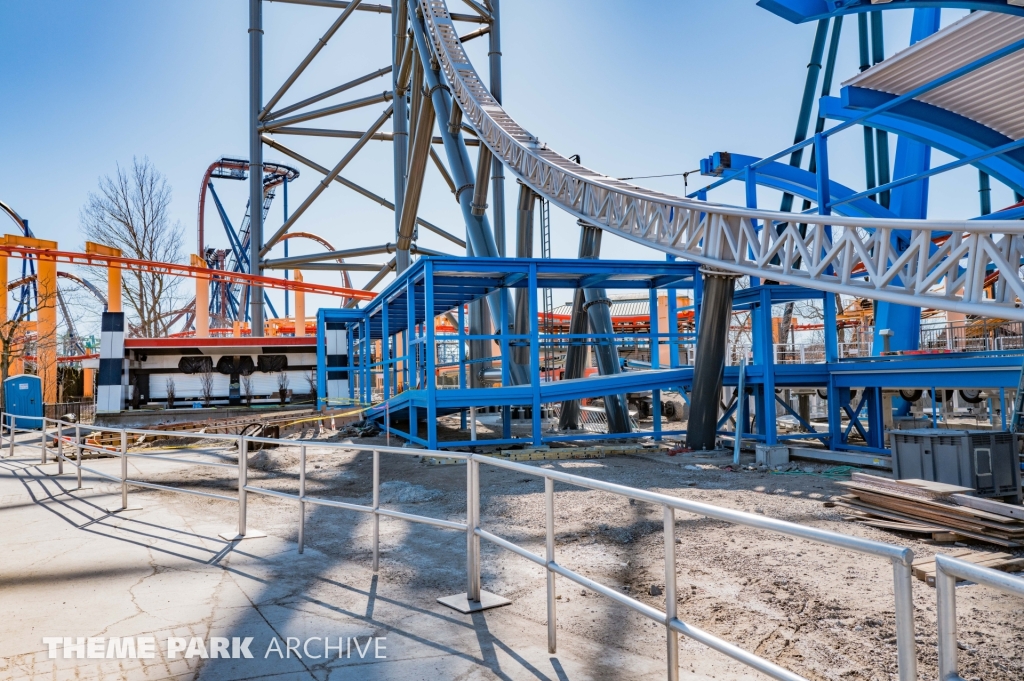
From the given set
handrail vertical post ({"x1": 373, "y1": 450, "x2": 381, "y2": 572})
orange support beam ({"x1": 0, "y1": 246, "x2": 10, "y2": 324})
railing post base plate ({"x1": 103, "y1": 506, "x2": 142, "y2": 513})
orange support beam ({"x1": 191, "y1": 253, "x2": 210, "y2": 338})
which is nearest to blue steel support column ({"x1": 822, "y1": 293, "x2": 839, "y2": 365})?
handrail vertical post ({"x1": 373, "y1": 450, "x2": 381, "y2": 572})

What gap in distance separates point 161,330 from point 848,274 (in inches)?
1443

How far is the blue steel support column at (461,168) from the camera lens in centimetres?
2328

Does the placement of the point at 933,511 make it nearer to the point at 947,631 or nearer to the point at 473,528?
the point at 473,528

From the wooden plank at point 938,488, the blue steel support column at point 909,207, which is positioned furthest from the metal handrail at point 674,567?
the blue steel support column at point 909,207

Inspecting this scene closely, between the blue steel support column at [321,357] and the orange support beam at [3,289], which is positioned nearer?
the blue steel support column at [321,357]

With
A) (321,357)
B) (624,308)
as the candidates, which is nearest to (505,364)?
(321,357)

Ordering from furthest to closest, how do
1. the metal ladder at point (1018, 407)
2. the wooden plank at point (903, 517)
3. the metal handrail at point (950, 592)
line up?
the metal ladder at point (1018, 407) < the wooden plank at point (903, 517) < the metal handrail at point (950, 592)

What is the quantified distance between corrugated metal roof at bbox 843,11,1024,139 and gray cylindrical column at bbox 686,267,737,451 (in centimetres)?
473

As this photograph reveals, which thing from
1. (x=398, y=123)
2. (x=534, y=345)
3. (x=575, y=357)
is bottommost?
(x=575, y=357)

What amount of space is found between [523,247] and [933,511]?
1640 cm

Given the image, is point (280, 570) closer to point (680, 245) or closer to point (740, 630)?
point (740, 630)

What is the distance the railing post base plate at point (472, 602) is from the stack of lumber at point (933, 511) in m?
5.05

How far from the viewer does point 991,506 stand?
8000 mm

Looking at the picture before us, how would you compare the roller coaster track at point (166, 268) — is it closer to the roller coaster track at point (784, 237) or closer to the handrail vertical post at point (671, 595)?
the roller coaster track at point (784, 237)
